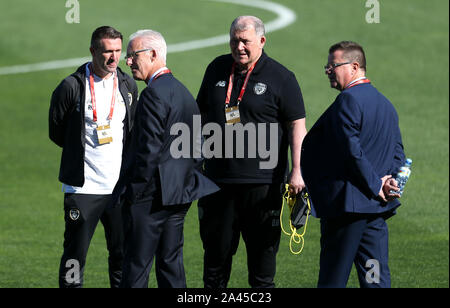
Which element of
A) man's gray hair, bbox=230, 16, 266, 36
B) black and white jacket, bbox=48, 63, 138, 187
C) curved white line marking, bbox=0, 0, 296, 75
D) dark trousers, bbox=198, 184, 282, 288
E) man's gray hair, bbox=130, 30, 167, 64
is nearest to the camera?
man's gray hair, bbox=130, 30, 167, 64

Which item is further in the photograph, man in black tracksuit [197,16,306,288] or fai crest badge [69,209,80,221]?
fai crest badge [69,209,80,221]

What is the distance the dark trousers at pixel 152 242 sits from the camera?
7.00 m

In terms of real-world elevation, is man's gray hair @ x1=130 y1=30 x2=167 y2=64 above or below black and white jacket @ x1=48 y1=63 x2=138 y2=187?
above

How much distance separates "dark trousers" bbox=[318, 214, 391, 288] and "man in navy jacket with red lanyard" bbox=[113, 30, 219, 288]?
1.12 metres

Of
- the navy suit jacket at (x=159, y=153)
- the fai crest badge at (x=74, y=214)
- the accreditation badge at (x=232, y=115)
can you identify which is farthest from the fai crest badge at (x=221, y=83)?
the fai crest badge at (x=74, y=214)

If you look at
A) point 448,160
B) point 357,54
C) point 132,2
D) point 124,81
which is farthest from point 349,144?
point 132,2

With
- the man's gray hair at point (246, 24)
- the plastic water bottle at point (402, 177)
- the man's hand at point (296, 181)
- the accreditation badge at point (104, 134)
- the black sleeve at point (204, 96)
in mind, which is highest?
the man's gray hair at point (246, 24)

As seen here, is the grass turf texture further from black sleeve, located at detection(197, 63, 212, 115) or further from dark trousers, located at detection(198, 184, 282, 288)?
black sleeve, located at detection(197, 63, 212, 115)

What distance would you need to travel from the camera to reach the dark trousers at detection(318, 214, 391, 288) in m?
7.05

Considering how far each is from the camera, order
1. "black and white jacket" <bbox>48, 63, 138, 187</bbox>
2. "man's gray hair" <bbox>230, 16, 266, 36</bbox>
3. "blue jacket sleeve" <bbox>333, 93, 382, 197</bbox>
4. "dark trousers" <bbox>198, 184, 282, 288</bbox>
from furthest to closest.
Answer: "black and white jacket" <bbox>48, 63, 138, 187</bbox>, "dark trousers" <bbox>198, 184, 282, 288</bbox>, "man's gray hair" <bbox>230, 16, 266, 36</bbox>, "blue jacket sleeve" <bbox>333, 93, 382, 197</bbox>

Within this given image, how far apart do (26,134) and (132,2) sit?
8.10 m

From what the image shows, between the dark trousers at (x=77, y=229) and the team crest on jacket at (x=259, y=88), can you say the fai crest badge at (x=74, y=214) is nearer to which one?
the dark trousers at (x=77, y=229)

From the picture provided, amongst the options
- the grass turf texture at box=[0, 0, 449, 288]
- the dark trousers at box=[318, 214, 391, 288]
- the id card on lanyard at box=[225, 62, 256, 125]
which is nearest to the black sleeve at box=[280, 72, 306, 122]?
the id card on lanyard at box=[225, 62, 256, 125]

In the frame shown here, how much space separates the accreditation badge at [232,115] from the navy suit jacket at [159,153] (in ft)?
1.98
